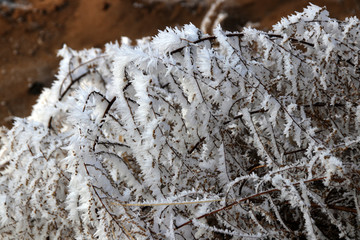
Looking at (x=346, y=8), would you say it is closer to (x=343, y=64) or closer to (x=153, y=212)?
(x=343, y=64)

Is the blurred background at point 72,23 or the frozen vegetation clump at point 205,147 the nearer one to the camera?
the frozen vegetation clump at point 205,147

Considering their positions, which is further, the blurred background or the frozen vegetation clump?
the blurred background

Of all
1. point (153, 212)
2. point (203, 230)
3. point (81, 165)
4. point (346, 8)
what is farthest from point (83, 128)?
point (346, 8)

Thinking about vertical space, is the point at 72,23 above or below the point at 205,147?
above

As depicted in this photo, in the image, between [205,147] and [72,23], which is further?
[72,23]

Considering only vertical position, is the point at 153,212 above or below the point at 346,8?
below
